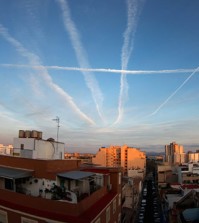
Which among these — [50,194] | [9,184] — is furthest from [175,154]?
[50,194]

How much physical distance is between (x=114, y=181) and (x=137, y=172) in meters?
68.5

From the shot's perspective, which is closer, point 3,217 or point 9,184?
point 3,217

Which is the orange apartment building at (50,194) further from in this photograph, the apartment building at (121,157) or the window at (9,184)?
the apartment building at (121,157)

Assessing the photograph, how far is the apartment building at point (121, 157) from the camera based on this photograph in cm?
11344

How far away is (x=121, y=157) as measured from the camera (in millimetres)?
117188

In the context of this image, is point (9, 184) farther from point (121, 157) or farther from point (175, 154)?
point (175, 154)

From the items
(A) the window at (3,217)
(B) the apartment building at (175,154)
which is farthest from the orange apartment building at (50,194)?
(B) the apartment building at (175,154)

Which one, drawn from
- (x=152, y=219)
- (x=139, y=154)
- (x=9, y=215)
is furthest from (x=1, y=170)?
(x=139, y=154)

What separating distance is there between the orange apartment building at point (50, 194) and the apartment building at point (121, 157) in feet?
305

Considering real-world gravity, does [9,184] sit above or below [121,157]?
above

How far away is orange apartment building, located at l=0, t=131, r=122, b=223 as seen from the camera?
45.8ft

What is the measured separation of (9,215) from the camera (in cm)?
1507

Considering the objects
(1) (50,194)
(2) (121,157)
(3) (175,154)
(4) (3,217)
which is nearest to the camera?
(4) (3,217)

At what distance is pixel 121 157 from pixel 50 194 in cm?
10202
